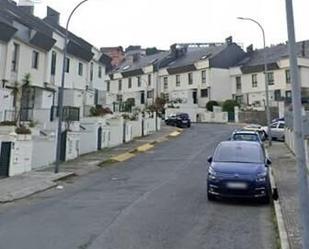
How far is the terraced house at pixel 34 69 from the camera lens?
2980cm

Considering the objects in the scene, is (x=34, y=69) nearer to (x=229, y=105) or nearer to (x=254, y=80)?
(x=229, y=105)

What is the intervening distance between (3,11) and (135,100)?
171ft

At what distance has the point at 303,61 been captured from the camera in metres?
64.2

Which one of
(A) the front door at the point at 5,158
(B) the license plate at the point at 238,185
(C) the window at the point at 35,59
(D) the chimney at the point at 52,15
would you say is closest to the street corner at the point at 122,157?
(A) the front door at the point at 5,158

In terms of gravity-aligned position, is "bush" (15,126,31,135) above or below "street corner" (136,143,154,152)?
above

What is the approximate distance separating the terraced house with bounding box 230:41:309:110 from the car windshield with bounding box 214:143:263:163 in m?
48.2

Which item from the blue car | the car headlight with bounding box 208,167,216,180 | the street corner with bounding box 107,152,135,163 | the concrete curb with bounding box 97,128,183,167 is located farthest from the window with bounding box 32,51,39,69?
the car headlight with bounding box 208,167,216,180

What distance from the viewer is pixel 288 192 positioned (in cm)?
1480

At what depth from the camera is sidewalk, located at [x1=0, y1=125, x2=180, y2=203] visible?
16.1 m

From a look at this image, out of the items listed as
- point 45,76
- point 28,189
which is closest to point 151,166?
point 28,189

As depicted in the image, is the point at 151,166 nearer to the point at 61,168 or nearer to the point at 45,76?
the point at 61,168

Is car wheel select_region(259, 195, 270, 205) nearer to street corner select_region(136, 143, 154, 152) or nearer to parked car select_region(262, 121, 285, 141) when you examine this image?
street corner select_region(136, 143, 154, 152)

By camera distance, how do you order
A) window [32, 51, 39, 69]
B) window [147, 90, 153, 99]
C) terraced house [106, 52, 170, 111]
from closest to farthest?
1. window [32, 51, 39, 69]
2. terraced house [106, 52, 170, 111]
3. window [147, 90, 153, 99]

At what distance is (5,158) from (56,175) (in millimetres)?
2174
